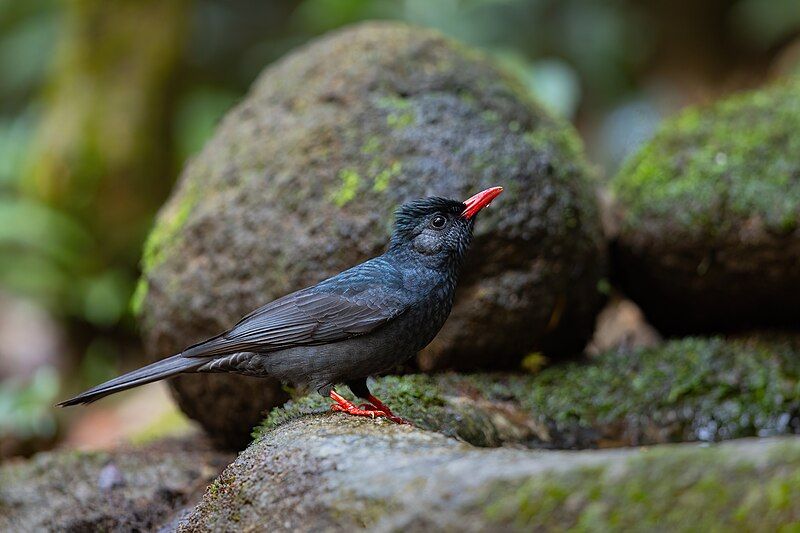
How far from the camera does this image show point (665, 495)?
83.7 inches

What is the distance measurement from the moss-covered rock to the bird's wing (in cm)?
75

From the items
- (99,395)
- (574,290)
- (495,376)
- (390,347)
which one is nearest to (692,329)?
(574,290)

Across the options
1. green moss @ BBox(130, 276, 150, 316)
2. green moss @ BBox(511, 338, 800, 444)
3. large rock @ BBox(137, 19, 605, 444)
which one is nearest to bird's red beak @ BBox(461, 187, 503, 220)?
large rock @ BBox(137, 19, 605, 444)

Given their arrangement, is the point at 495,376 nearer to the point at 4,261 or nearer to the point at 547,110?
the point at 547,110

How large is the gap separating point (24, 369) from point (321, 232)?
19.5ft

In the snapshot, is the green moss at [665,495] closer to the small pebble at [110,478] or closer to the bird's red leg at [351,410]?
the bird's red leg at [351,410]

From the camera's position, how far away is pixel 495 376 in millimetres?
5480

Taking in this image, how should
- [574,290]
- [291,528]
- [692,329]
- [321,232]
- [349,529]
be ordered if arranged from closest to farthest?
[349,529] < [291,528] < [321,232] < [574,290] < [692,329]

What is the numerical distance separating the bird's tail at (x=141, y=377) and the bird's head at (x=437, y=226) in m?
1.15

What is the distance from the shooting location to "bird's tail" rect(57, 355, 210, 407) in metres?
3.87

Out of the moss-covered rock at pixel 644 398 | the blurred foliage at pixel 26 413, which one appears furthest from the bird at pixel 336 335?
the blurred foliage at pixel 26 413

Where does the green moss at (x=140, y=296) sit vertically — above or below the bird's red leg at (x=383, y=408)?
above

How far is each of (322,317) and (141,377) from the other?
2.85 ft

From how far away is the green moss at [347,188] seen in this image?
206 inches
